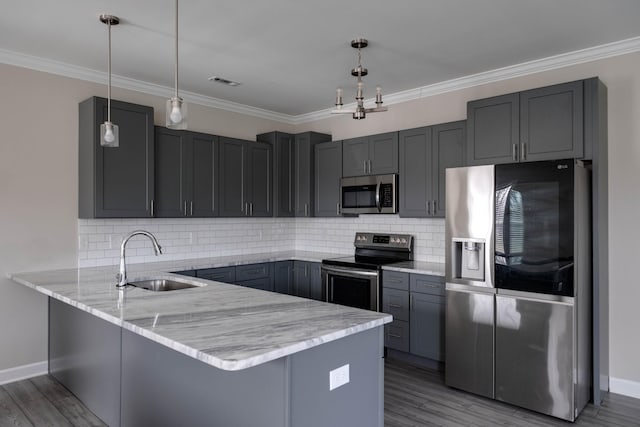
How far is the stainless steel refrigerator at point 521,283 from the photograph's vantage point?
2.99 metres

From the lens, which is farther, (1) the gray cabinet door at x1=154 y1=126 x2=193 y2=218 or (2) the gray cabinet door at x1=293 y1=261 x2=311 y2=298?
(2) the gray cabinet door at x1=293 y1=261 x2=311 y2=298

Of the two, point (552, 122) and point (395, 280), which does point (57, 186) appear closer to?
point (395, 280)

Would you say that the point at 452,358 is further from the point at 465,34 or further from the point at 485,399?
the point at 465,34

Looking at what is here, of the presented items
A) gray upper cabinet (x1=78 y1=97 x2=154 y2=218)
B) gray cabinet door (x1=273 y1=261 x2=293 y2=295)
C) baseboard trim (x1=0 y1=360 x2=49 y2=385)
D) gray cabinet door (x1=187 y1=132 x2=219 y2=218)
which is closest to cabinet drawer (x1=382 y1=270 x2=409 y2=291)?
gray cabinet door (x1=273 y1=261 x2=293 y2=295)

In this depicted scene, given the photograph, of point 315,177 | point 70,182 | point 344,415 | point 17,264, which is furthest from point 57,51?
point 344,415

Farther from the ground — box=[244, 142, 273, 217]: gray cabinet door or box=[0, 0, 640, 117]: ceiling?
box=[0, 0, 640, 117]: ceiling

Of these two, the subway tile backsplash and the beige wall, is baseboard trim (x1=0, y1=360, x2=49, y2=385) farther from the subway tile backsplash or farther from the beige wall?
the subway tile backsplash

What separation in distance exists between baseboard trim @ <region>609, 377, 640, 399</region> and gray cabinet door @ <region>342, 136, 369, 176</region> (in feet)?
9.51

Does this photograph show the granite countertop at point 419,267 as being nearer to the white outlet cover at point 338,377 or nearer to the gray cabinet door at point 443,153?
the gray cabinet door at point 443,153

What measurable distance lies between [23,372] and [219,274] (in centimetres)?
183

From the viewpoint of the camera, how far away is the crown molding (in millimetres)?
3502

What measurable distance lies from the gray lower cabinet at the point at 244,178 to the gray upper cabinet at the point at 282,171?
8cm

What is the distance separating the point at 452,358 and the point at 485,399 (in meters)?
0.37

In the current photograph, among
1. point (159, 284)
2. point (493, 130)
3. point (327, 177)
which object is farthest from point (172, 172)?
point (493, 130)
